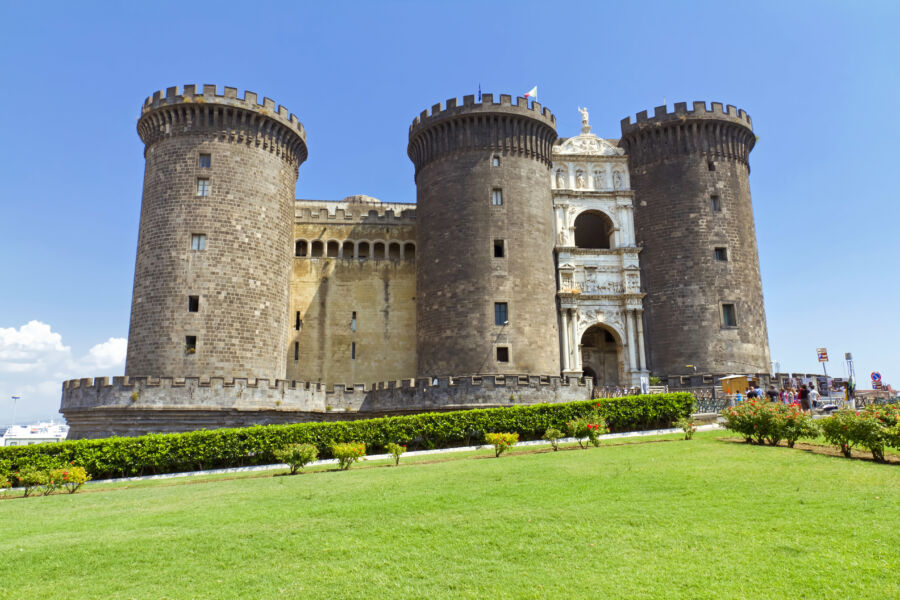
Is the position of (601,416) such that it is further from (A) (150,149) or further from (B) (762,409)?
(A) (150,149)

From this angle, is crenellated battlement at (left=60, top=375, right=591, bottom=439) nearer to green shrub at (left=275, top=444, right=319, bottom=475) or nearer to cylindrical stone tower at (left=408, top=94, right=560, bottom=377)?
cylindrical stone tower at (left=408, top=94, right=560, bottom=377)

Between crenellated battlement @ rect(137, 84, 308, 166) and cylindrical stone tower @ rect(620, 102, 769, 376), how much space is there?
2134 cm

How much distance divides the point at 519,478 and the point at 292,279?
28.0 m

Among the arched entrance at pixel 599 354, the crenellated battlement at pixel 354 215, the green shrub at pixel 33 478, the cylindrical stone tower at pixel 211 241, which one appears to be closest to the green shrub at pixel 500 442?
the green shrub at pixel 33 478

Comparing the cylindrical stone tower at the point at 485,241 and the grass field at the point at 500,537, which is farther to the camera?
the cylindrical stone tower at the point at 485,241

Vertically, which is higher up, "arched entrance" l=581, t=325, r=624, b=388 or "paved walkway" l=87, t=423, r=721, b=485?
"arched entrance" l=581, t=325, r=624, b=388

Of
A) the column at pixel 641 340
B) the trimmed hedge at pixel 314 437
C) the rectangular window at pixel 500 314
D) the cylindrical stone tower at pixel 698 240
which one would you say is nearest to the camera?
the trimmed hedge at pixel 314 437

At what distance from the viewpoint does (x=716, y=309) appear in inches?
1393

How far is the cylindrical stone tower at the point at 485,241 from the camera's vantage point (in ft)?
112

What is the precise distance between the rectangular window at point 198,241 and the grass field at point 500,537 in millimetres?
18652

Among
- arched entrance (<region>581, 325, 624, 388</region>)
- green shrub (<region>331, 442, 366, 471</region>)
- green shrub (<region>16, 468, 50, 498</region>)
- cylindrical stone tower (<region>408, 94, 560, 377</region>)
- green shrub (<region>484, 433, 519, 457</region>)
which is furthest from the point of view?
arched entrance (<region>581, 325, 624, 388</region>)

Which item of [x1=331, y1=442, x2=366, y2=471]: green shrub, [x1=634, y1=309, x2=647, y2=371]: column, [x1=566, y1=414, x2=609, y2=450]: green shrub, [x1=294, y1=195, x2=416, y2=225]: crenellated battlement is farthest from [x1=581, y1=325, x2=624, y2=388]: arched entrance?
[x1=331, y1=442, x2=366, y2=471]: green shrub

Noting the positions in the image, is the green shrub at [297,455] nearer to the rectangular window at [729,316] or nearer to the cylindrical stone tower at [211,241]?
the cylindrical stone tower at [211,241]

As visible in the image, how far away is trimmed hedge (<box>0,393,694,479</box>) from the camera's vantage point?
68.5 ft
